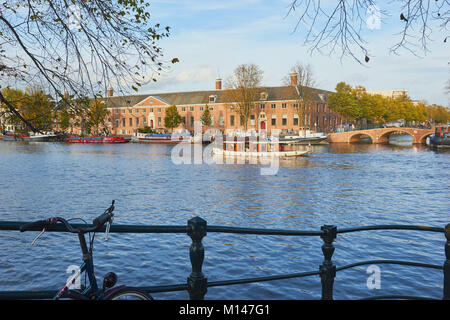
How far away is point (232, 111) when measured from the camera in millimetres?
92375

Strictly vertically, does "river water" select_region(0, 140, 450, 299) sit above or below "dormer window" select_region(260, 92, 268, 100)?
below

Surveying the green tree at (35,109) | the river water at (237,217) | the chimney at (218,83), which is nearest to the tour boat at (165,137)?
the chimney at (218,83)

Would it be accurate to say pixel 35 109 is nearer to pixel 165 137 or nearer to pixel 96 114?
pixel 96 114

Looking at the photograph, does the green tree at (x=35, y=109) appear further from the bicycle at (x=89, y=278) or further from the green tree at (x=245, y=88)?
the green tree at (x=245, y=88)

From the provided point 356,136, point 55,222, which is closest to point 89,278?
point 55,222

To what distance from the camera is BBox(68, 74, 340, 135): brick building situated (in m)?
86.8

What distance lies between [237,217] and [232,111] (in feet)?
243

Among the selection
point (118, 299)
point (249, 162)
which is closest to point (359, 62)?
point (118, 299)

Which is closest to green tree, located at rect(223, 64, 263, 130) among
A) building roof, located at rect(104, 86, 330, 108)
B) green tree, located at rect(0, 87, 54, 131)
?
building roof, located at rect(104, 86, 330, 108)

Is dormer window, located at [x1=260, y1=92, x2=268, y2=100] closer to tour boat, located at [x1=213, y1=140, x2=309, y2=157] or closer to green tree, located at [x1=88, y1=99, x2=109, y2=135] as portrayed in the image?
tour boat, located at [x1=213, y1=140, x2=309, y2=157]

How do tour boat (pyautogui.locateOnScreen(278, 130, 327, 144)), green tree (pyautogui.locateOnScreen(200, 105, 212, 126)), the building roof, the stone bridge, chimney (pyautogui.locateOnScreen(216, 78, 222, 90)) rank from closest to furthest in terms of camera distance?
tour boat (pyautogui.locateOnScreen(278, 130, 327, 144)), the stone bridge, the building roof, green tree (pyautogui.locateOnScreen(200, 105, 212, 126)), chimney (pyautogui.locateOnScreen(216, 78, 222, 90))

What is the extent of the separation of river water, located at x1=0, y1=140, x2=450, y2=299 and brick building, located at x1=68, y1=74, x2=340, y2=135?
47.3m

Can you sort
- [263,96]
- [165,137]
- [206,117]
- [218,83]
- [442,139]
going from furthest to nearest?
[218,83] → [206,117] → [165,137] → [263,96] → [442,139]

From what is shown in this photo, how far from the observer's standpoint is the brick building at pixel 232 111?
86750mm
